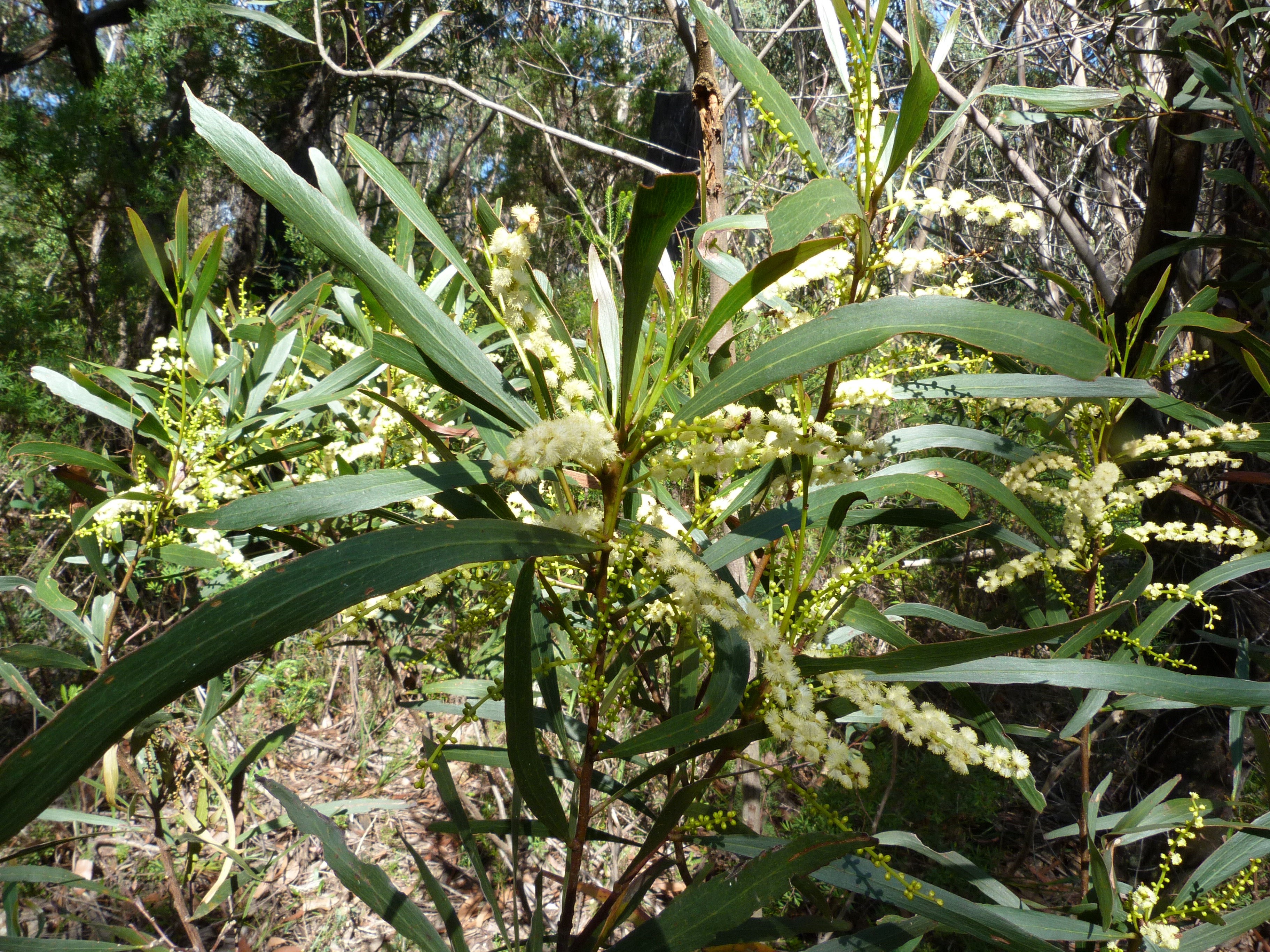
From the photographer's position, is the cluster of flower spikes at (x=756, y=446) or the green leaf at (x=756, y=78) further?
the green leaf at (x=756, y=78)

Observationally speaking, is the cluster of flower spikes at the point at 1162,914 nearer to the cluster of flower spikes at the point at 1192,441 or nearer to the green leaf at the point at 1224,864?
the green leaf at the point at 1224,864

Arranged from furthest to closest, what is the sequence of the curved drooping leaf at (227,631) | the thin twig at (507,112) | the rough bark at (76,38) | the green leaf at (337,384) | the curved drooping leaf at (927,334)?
1. the rough bark at (76,38)
2. the thin twig at (507,112)
3. the green leaf at (337,384)
4. the curved drooping leaf at (927,334)
5. the curved drooping leaf at (227,631)

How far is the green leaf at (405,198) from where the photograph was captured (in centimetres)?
51

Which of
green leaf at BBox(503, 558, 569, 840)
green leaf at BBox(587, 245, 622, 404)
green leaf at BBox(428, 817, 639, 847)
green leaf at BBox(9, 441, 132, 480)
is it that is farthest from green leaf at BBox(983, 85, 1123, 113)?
green leaf at BBox(9, 441, 132, 480)

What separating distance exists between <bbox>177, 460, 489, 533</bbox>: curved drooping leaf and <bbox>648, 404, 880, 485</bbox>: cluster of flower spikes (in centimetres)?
15

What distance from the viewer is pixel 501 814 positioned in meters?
1.65

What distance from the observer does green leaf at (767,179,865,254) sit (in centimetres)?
42

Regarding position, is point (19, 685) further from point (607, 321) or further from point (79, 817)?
point (607, 321)

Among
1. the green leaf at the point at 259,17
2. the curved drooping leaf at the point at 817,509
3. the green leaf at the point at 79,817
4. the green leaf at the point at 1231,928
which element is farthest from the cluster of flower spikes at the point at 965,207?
the green leaf at the point at 79,817

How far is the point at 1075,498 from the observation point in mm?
900

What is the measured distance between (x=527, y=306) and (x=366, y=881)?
0.52 m

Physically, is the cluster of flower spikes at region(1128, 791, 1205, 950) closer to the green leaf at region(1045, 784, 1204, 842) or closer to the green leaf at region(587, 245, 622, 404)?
the green leaf at region(1045, 784, 1204, 842)

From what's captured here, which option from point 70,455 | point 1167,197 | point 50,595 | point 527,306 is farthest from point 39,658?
point 1167,197

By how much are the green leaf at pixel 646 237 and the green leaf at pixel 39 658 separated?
0.93 metres
